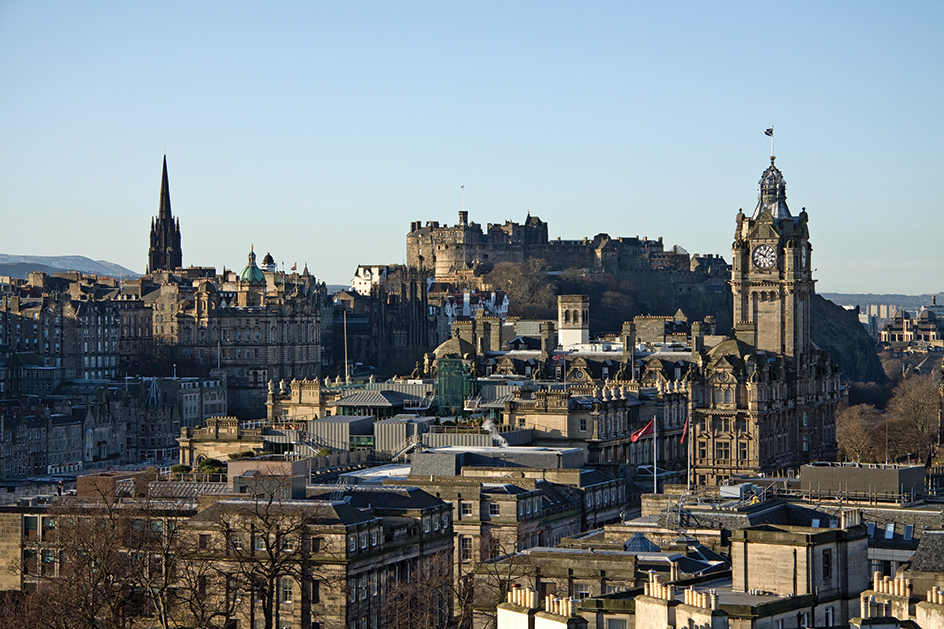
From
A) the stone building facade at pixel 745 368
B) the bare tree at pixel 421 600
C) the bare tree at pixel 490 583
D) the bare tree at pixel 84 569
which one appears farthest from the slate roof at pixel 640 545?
the stone building facade at pixel 745 368

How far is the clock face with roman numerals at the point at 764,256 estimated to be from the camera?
459ft

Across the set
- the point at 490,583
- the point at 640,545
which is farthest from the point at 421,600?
the point at 640,545

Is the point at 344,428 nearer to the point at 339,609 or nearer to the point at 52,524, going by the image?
the point at 52,524

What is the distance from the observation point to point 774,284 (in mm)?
139500

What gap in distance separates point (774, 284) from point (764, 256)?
218cm

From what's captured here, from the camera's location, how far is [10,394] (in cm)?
19800

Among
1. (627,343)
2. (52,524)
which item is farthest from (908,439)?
(52,524)

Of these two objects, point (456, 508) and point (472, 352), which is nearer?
point (456, 508)

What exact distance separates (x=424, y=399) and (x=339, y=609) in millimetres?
51849

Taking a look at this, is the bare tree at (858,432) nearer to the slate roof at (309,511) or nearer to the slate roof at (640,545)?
the slate roof at (309,511)

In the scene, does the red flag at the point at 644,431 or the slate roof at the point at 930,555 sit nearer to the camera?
the slate roof at the point at 930,555

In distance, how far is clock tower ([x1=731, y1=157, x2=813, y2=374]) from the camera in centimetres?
13938

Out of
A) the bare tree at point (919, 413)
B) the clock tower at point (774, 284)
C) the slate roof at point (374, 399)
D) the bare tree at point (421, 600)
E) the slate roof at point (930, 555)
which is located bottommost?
the bare tree at point (421, 600)

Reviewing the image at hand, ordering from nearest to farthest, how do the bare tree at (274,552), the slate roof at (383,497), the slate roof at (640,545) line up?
the slate roof at (640,545) → the bare tree at (274,552) → the slate roof at (383,497)
